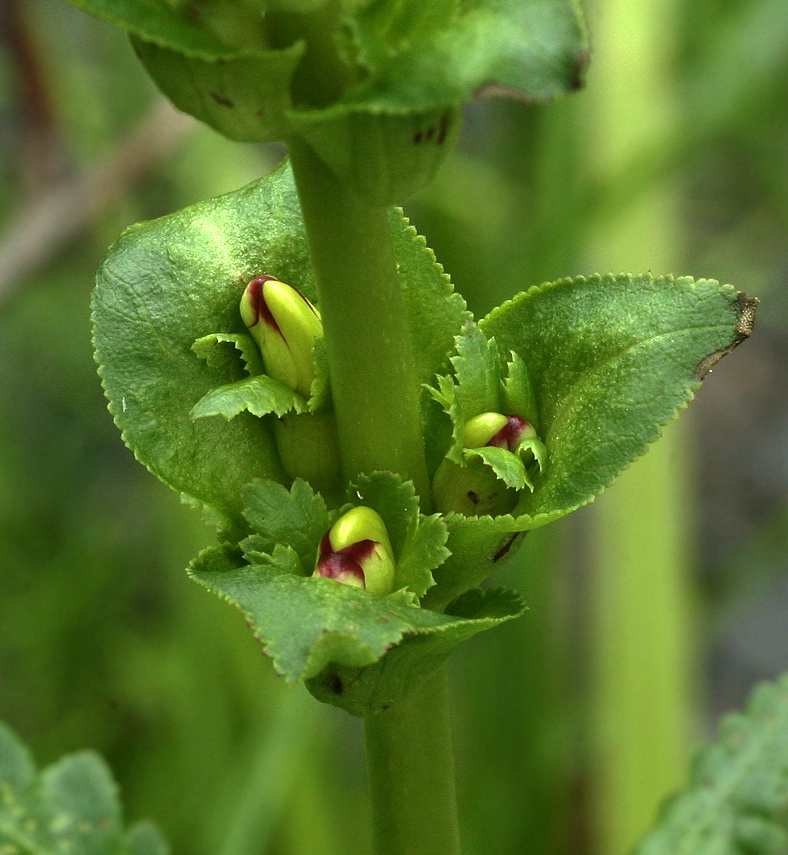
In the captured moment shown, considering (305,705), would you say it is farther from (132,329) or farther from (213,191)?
(132,329)

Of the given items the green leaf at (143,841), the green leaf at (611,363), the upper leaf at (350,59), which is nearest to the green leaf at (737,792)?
the green leaf at (143,841)

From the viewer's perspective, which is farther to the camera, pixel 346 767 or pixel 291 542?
pixel 346 767

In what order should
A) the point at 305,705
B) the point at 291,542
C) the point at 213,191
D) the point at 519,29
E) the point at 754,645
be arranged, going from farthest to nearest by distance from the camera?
the point at 754,645
the point at 213,191
the point at 305,705
the point at 291,542
the point at 519,29

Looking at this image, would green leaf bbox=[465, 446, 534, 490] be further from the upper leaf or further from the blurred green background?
the blurred green background

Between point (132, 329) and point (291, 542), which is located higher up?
point (132, 329)

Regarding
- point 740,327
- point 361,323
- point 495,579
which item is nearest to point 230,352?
point 361,323

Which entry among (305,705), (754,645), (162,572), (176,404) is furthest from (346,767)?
(176,404)
